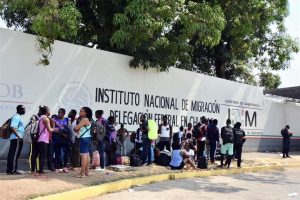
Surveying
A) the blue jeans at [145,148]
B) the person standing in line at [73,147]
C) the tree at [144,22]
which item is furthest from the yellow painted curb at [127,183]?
the tree at [144,22]

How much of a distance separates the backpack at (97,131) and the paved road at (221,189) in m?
1.67

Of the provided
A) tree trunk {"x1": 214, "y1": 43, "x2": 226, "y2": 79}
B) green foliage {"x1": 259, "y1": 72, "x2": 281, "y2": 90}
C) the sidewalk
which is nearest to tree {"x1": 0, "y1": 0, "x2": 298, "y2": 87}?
tree trunk {"x1": 214, "y1": 43, "x2": 226, "y2": 79}

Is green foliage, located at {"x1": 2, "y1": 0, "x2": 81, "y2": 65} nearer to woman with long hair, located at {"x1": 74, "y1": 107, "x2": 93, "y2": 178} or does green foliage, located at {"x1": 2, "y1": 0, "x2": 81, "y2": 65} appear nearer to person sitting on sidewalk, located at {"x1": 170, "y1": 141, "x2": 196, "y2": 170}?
woman with long hair, located at {"x1": 74, "y1": 107, "x2": 93, "y2": 178}

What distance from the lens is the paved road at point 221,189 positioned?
10.3m

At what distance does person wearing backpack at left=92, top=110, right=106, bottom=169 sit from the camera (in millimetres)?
11867

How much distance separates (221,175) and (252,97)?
10366mm

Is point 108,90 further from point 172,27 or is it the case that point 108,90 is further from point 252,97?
point 252,97

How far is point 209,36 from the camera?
13859 mm

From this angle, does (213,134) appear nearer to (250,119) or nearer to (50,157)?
(50,157)

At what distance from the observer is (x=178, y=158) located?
14328 millimetres

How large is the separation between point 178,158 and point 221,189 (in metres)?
2.69

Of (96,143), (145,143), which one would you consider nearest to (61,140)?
(96,143)

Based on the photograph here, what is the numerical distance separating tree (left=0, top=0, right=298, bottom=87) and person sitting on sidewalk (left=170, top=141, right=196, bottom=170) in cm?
313

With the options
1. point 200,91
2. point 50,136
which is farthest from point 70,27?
point 200,91
